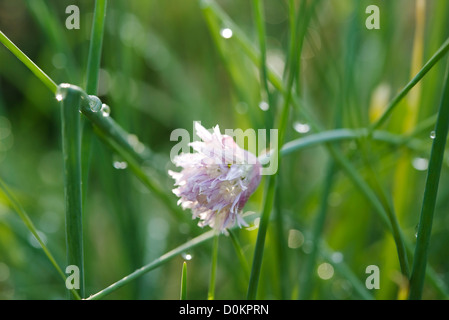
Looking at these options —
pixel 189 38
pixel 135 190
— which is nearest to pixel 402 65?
pixel 189 38

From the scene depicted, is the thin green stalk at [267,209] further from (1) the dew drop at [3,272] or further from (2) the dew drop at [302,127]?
(1) the dew drop at [3,272]

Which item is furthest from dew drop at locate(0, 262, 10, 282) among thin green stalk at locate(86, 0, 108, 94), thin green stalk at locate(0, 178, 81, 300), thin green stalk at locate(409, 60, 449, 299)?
thin green stalk at locate(409, 60, 449, 299)

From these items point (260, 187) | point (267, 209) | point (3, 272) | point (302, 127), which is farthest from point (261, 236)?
point (3, 272)

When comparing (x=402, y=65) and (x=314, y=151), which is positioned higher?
(x=402, y=65)

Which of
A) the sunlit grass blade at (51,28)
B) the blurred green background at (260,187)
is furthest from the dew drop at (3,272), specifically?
the sunlit grass blade at (51,28)

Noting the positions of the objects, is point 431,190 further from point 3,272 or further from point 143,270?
point 3,272

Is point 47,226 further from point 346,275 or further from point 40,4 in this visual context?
point 346,275
